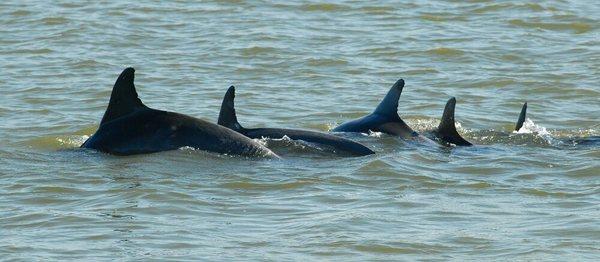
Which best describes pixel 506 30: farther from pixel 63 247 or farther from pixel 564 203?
pixel 63 247

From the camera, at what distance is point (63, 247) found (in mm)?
9352

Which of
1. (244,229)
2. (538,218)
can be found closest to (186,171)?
(244,229)

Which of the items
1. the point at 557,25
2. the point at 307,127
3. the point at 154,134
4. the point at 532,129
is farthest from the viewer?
the point at 557,25

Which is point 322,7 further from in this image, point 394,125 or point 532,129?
point 394,125

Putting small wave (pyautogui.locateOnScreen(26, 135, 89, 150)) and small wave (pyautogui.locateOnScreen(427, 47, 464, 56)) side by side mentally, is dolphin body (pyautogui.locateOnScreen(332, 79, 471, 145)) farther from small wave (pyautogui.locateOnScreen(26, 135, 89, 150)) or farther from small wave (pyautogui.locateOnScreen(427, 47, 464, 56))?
small wave (pyautogui.locateOnScreen(427, 47, 464, 56))

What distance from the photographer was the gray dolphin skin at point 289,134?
41.8 ft

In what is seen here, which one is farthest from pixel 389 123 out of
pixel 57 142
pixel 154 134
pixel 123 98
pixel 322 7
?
pixel 322 7

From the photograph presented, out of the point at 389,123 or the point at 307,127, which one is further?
the point at 307,127

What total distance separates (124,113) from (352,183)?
2085 mm

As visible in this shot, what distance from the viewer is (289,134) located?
1308 cm

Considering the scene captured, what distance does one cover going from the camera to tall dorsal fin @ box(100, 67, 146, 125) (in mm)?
12133

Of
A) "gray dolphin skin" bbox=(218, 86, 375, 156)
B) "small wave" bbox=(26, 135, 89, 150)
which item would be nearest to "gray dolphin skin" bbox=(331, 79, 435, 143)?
"gray dolphin skin" bbox=(218, 86, 375, 156)

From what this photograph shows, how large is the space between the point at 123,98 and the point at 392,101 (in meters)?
2.73

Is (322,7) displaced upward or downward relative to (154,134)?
downward
